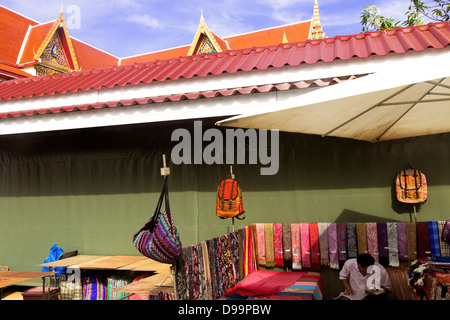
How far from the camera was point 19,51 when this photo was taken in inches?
590

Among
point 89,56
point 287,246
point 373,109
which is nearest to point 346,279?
point 287,246

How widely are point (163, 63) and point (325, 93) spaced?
549 centimetres

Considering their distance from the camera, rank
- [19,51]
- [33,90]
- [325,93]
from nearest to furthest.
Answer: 1. [325,93]
2. [33,90]
3. [19,51]

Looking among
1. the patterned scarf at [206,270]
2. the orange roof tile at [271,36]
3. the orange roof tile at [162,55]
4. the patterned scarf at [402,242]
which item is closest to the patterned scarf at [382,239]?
the patterned scarf at [402,242]

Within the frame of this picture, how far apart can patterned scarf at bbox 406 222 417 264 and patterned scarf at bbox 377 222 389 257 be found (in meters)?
0.28

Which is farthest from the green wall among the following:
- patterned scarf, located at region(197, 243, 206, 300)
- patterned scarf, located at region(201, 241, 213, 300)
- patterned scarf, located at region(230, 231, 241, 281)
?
patterned scarf, located at region(197, 243, 206, 300)

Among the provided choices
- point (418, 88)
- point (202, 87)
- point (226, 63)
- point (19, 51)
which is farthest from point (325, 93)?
point (19, 51)

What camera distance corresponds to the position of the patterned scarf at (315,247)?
5.55 m

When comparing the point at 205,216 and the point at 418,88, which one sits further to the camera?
the point at 205,216

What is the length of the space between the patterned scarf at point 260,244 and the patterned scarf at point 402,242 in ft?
6.47

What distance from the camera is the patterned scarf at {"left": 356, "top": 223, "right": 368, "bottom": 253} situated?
529 cm

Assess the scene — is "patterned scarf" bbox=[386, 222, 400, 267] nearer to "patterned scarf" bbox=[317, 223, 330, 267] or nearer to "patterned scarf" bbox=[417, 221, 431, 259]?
"patterned scarf" bbox=[417, 221, 431, 259]
